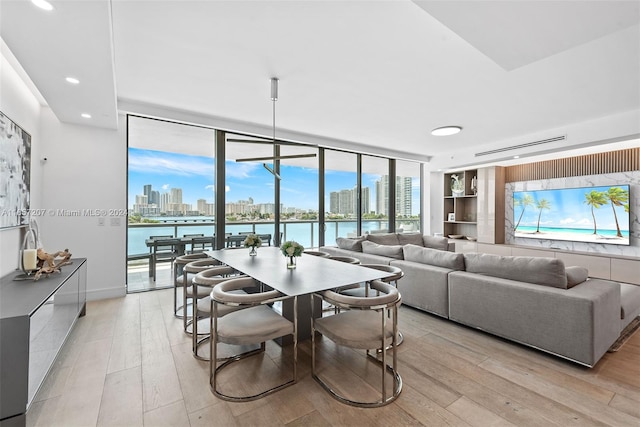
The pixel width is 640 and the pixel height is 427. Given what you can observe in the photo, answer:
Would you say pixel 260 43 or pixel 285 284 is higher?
pixel 260 43

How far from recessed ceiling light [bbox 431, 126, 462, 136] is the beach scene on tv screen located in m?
2.45

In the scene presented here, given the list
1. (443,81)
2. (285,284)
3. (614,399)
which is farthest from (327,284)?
(443,81)

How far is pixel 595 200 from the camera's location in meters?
4.99

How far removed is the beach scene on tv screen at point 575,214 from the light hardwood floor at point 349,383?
2.82 meters

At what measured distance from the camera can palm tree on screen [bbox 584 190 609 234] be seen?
4.90 metres

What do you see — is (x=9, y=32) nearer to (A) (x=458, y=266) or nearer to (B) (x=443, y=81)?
(B) (x=443, y=81)

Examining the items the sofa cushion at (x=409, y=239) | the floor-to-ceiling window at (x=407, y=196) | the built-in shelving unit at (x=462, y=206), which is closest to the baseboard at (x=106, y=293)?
the sofa cushion at (x=409, y=239)

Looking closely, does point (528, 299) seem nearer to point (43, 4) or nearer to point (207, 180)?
point (43, 4)

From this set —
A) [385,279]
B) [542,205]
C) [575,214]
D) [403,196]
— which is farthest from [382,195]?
[385,279]

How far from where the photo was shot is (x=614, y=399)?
6.25ft

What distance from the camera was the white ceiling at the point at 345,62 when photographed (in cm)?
184

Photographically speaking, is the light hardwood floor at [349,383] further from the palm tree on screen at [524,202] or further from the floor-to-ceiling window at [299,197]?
the palm tree on screen at [524,202]

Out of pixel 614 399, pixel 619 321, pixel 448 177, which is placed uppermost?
pixel 448 177

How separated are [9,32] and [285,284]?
2.47 metres
